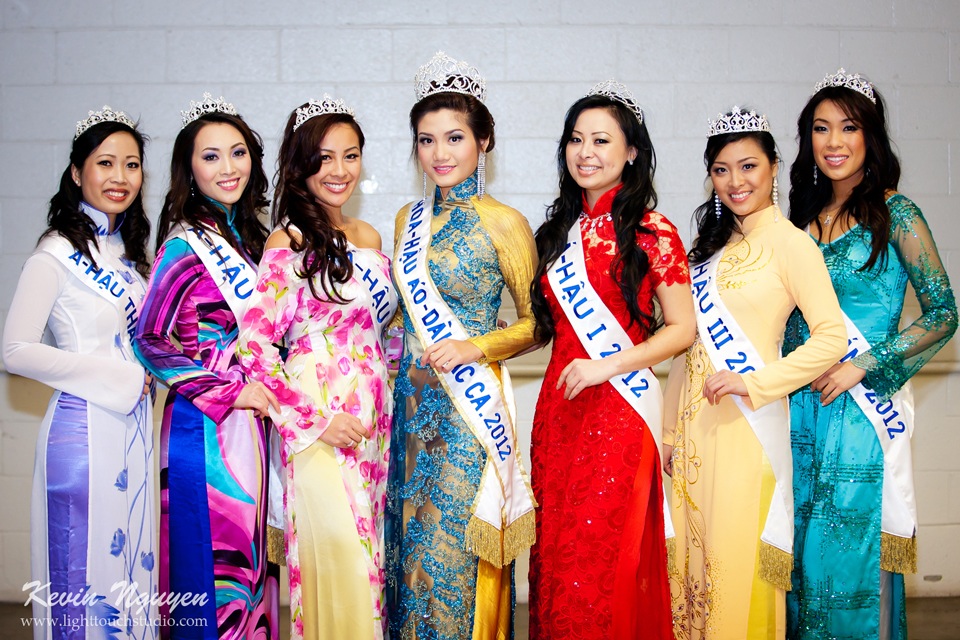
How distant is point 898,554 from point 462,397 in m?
1.09

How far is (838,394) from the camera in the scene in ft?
6.13

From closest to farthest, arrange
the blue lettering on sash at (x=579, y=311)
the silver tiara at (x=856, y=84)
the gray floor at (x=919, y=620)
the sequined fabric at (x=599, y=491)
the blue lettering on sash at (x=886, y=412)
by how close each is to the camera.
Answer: the sequined fabric at (x=599, y=491) < the blue lettering on sash at (x=579, y=311) < the blue lettering on sash at (x=886, y=412) < the silver tiara at (x=856, y=84) < the gray floor at (x=919, y=620)

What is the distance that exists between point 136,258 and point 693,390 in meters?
1.42

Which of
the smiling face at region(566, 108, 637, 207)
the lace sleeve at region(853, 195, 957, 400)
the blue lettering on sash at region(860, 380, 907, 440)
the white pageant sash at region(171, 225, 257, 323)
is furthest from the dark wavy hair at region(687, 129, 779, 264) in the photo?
the white pageant sash at region(171, 225, 257, 323)

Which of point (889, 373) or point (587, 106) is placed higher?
point (587, 106)

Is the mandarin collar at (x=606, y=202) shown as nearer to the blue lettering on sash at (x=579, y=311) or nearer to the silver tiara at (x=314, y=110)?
the blue lettering on sash at (x=579, y=311)

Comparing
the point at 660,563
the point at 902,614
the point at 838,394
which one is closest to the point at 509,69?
the point at 838,394

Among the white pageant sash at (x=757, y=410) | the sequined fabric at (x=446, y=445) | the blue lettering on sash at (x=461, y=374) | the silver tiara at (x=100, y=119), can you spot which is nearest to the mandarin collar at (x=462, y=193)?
the sequined fabric at (x=446, y=445)

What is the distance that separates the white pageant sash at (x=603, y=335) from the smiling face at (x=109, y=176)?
1.08m

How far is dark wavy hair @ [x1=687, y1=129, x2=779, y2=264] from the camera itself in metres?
1.85

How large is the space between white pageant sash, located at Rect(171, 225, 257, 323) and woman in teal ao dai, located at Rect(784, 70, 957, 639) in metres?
1.35

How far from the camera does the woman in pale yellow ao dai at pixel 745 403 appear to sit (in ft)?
5.73

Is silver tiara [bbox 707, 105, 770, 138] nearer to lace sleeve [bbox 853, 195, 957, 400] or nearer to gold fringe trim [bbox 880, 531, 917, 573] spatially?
lace sleeve [bbox 853, 195, 957, 400]

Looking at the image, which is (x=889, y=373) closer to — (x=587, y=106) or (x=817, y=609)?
(x=817, y=609)
